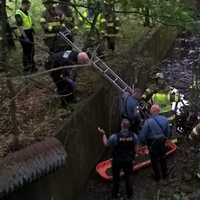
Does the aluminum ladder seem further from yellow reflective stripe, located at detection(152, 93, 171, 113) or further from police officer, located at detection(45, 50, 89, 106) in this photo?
police officer, located at detection(45, 50, 89, 106)

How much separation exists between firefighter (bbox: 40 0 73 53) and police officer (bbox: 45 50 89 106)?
25.9 inches

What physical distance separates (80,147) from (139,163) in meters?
1.84

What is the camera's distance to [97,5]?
1143 centimetres

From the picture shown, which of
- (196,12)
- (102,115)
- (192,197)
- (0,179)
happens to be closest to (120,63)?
(102,115)

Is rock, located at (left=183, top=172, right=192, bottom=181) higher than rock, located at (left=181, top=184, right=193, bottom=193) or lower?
higher

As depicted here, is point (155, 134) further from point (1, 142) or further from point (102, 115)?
point (1, 142)

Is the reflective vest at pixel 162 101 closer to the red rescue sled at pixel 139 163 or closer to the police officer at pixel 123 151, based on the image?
the red rescue sled at pixel 139 163

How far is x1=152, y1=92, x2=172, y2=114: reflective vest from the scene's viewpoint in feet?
44.2

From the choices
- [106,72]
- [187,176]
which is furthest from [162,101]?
[187,176]

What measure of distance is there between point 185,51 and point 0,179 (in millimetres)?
14987

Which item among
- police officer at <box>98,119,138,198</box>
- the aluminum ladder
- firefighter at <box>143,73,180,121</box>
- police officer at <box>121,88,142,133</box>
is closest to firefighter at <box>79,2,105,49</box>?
the aluminum ladder

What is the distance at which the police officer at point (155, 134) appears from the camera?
1166 centimetres

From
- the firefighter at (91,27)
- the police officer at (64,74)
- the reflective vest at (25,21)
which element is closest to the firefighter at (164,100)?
the firefighter at (91,27)

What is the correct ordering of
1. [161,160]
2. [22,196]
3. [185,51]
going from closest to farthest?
[22,196], [161,160], [185,51]
